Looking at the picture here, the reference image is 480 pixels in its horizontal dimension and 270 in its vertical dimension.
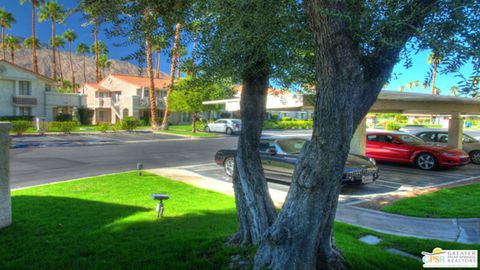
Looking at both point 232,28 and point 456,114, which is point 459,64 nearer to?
point 232,28

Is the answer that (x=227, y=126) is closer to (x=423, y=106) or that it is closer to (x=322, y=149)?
(x=423, y=106)

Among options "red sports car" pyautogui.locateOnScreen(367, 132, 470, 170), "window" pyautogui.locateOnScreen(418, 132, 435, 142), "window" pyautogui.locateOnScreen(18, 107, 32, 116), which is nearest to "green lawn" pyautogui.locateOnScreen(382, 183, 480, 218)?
"red sports car" pyautogui.locateOnScreen(367, 132, 470, 170)

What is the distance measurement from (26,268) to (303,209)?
3.19m

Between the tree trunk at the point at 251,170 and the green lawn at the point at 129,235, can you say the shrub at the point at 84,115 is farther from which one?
the tree trunk at the point at 251,170

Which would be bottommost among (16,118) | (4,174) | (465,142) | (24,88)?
(4,174)

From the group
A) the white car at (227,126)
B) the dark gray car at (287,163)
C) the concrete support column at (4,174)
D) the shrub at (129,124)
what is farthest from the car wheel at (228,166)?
the shrub at (129,124)

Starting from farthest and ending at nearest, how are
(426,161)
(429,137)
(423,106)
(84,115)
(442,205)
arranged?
(84,115), (429,137), (423,106), (426,161), (442,205)

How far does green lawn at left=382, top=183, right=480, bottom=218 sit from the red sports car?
381 cm

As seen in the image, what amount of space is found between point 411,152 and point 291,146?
582 cm

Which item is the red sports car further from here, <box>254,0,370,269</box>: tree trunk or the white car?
the white car

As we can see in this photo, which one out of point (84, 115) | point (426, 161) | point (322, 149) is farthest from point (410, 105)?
point (84, 115)

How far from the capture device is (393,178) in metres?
11.3

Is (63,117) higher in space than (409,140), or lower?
higher

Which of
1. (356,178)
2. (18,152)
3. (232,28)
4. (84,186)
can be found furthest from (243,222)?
(18,152)
